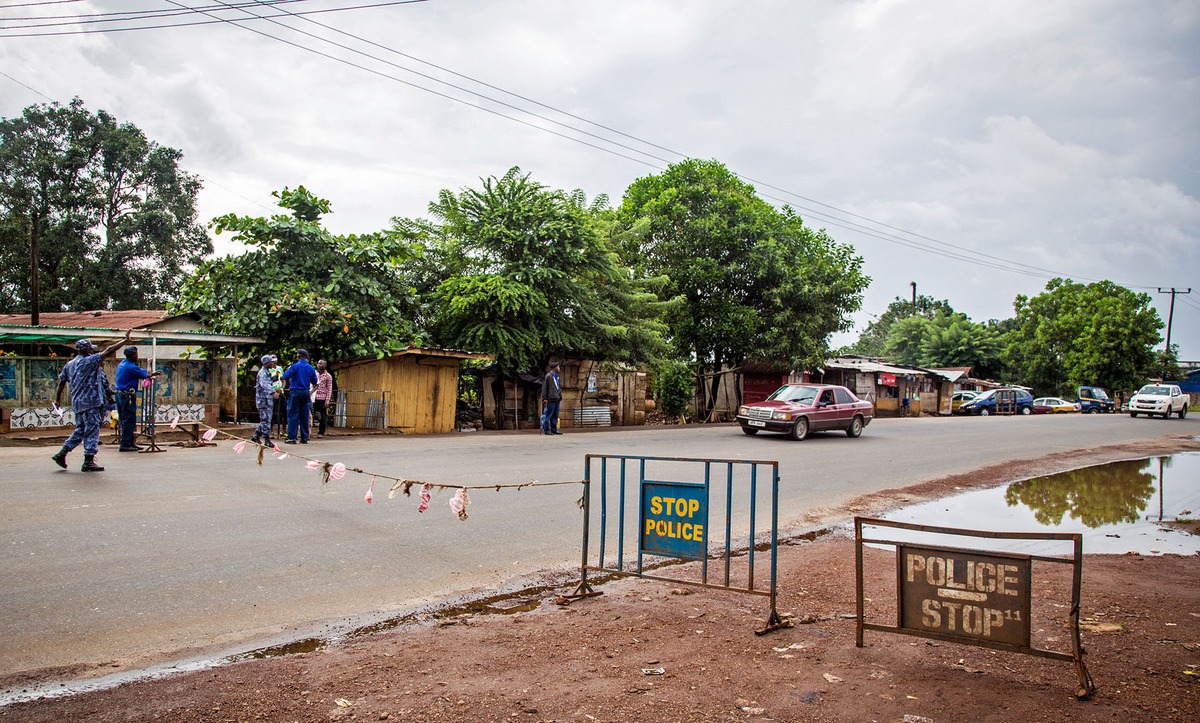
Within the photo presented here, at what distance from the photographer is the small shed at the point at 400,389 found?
63.6 ft

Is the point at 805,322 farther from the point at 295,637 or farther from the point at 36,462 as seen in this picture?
the point at 295,637

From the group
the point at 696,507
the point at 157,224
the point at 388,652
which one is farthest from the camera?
the point at 157,224

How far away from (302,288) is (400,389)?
135 inches

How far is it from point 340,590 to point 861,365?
39849mm

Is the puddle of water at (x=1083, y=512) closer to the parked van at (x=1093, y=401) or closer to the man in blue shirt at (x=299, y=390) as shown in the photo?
the man in blue shirt at (x=299, y=390)

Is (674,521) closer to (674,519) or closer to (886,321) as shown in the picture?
(674,519)

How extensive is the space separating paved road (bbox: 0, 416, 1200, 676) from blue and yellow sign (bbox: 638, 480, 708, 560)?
1.46 metres

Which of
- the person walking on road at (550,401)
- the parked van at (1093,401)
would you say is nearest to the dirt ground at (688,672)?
the person walking on road at (550,401)

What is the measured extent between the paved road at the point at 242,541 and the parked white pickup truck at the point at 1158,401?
109ft

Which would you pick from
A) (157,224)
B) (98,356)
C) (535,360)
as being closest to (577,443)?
(535,360)

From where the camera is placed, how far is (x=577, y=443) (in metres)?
17.5

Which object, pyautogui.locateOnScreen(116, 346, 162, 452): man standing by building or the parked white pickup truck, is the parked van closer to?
the parked white pickup truck

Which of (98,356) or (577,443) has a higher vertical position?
(98,356)

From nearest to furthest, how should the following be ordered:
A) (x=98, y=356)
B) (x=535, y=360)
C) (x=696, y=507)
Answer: (x=696, y=507), (x=98, y=356), (x=535, y=360)
